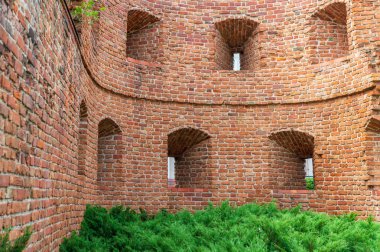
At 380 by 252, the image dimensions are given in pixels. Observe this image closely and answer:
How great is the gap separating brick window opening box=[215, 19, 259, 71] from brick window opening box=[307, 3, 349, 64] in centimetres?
138

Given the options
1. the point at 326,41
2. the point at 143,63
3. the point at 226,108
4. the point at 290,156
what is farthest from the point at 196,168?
the point at 326,41

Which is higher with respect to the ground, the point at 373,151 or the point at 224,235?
the point at 373,151

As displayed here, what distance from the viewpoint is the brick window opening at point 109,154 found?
29.5ft

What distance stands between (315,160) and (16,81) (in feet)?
25.4

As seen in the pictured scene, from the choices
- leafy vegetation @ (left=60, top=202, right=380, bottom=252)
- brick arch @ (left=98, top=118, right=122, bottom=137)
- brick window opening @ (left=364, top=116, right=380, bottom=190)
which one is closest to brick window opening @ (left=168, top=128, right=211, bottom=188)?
brick arch @ (left=98, top=118, right=122, bottom=137)

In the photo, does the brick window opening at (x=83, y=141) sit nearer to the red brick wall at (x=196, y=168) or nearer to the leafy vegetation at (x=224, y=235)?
the leafy vegetation at (x=224, y=235)

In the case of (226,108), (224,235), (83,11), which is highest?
(83,11)

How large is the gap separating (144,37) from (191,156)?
3.15 metres

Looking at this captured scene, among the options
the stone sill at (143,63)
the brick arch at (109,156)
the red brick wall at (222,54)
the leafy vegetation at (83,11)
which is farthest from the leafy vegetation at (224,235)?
the red brick wall at (222,54)

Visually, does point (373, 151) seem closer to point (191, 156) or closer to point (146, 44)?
point (191, 156)

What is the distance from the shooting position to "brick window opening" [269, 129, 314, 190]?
996 centimetres

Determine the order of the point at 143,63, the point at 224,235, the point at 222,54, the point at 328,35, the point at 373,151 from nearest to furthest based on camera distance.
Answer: the point at 224,235
the point at 373,151
the point at 143,63
the point at 328,35
the point at 222,54

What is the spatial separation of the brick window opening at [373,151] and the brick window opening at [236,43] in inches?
127

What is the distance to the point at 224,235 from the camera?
20.9 ft
